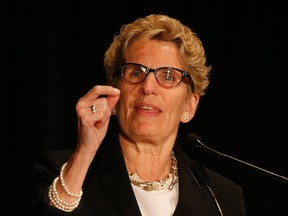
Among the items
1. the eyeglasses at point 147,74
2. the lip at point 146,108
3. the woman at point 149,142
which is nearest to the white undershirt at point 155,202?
the woman at point 149,142

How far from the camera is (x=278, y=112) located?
121 inches

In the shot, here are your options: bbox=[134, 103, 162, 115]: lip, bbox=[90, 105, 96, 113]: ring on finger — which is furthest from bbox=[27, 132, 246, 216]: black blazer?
bbox=[90, 105, 96, 113]: ring on finger

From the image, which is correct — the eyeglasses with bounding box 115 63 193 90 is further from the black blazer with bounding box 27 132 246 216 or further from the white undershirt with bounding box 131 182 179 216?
the white undershirt with bounding box 131 182 179 216

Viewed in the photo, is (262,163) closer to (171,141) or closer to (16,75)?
(171,141)

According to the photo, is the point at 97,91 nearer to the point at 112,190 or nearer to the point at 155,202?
the point at 112,190

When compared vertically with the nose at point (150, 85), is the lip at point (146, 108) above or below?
below

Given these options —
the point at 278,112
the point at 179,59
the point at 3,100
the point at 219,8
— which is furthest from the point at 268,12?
the point at 3,100

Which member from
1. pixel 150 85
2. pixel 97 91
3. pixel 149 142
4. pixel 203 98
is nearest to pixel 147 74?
pixel 150 85

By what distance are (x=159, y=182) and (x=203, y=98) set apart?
3.64 feet

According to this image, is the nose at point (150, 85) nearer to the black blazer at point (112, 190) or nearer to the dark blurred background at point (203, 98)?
the black blazer at point (112, 190)

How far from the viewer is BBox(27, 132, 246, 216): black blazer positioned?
1.94 m

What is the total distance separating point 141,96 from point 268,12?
1336mm

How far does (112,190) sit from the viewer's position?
2.01 m

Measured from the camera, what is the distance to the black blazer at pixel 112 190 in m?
1.94
